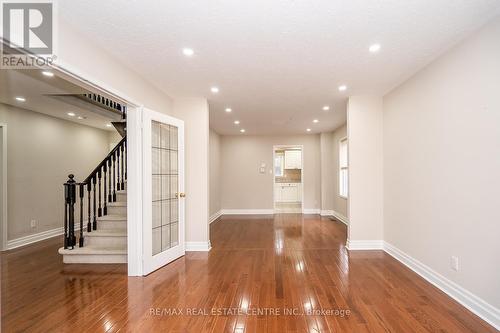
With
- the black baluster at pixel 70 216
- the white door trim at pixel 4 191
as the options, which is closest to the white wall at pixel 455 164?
the black baluster at pixel 70 216

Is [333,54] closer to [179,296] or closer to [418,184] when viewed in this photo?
[418,184]

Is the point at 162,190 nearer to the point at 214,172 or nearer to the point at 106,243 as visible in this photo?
the point at 106,243

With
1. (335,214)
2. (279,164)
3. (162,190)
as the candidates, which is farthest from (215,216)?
(279,164)

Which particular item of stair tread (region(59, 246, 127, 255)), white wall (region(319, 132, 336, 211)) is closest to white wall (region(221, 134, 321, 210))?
white wall (region(319, 132, 336, 211))

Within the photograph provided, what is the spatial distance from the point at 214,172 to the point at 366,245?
14.5 feet

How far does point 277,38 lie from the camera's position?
2363mm

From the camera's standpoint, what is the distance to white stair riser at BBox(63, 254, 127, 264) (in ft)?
11.7

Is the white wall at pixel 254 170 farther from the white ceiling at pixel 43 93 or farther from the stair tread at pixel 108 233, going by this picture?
the stair tread at pixel 108 233

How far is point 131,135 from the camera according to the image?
316 cm

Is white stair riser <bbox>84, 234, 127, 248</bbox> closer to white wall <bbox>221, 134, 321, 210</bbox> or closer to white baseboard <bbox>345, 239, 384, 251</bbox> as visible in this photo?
white baseboard <bbox>345, 239, 384, 251</bbox>

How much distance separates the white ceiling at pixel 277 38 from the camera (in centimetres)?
196

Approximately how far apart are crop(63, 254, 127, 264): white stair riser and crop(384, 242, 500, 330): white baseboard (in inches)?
159

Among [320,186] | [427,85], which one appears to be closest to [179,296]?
[427,85]

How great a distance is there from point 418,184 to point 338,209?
3.85 metres
